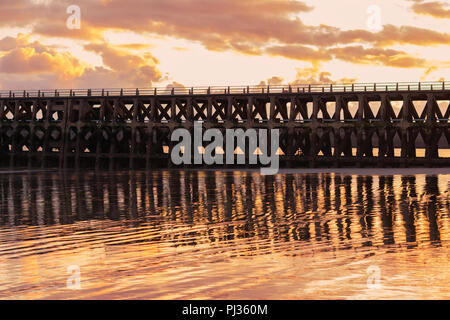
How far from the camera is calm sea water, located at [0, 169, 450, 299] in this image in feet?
45.1

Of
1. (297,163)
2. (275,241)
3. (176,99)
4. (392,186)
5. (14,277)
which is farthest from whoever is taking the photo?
(176,99)

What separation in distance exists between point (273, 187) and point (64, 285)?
29.9 meters

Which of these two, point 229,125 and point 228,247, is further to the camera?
point 229,125

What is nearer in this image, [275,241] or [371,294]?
[371,294]

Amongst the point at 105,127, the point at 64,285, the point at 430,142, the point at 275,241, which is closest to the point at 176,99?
the point at 105,127

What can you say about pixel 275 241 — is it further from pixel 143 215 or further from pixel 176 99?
pixel 176 99

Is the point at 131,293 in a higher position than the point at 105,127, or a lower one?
lower

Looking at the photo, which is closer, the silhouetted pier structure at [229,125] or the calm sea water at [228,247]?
the calm sea water at [228,247]

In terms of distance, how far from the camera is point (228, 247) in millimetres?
18766

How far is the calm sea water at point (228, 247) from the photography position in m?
13.8

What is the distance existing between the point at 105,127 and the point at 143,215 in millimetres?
55103

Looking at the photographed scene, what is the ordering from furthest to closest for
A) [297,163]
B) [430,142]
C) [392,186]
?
[297,163] < [430,142] < [392,186]

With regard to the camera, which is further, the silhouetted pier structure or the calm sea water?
the silhouetted pier structure

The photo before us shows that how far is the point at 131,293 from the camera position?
1334 centimetres
